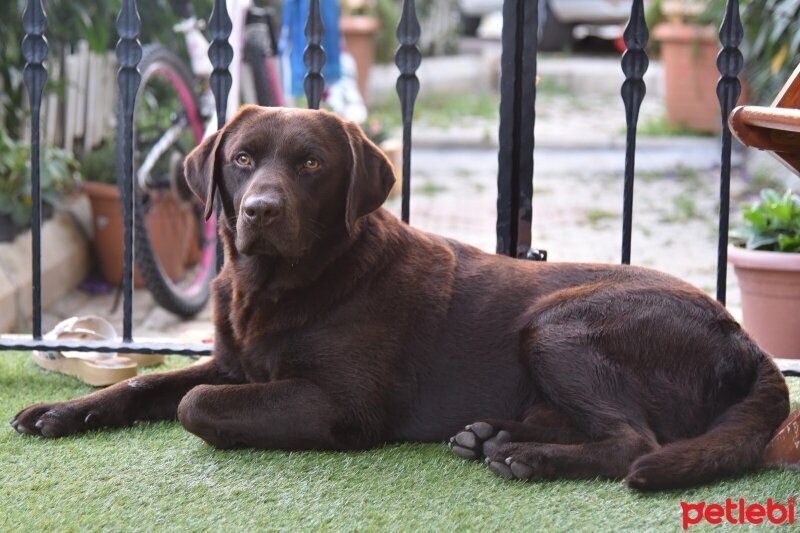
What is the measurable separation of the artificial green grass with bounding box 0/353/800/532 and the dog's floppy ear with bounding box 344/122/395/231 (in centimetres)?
63

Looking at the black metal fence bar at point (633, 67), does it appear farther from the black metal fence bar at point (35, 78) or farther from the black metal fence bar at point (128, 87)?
the black metal fence bar at point (35, 78)

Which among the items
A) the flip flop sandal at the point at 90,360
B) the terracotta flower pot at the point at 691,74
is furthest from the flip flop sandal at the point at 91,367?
the terracotta flower pot at the point at 691,74

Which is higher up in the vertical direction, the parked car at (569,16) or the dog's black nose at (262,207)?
the parked car at (569,16)

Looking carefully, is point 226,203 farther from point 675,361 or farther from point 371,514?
point 675,361

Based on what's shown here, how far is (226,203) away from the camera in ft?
9.50

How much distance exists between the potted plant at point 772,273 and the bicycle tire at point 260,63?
9.90 ft

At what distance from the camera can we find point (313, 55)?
335cm

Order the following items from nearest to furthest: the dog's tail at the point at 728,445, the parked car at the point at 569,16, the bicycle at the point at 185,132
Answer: the dog's tail at the point at 728,445
the bicycle at the point at 185,132
the parked car at the point at 569,16

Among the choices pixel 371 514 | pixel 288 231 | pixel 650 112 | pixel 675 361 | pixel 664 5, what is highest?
pixel 664 5

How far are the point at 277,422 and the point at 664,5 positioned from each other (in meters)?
8.60

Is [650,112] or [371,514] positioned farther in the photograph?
[650,112]

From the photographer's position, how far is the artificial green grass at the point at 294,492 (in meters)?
2.31

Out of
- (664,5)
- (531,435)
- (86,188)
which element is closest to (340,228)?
(531,435)

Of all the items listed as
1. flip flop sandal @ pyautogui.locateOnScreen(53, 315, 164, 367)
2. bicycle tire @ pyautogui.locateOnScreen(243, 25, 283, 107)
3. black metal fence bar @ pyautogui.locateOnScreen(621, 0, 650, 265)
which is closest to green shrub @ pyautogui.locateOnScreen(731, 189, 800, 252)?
black metal fence bar @ pyautogui.locateOnScreen(621, 0, 650, 265)
